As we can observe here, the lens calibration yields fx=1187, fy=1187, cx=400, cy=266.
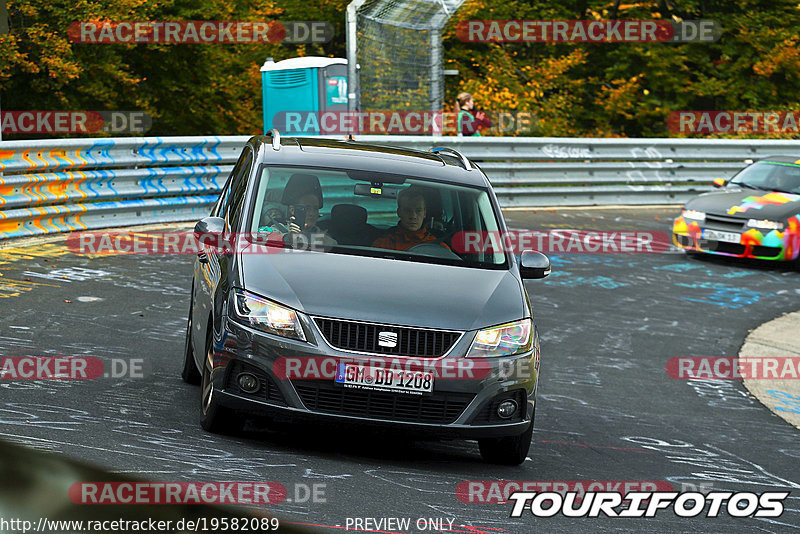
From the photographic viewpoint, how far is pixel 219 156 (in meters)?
16.9

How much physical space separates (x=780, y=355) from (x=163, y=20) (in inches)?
824

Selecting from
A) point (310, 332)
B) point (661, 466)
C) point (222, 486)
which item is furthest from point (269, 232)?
point (661, 466)

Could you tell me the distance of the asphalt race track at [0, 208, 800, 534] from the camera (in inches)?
204

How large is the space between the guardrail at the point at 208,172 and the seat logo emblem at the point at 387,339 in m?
8.60

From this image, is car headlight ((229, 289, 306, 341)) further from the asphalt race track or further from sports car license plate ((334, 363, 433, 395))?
the asphalt race track

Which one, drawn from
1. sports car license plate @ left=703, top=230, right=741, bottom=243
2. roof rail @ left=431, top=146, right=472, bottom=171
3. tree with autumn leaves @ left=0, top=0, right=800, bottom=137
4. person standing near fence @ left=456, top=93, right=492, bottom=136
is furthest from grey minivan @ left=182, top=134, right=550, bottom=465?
tree with autumn leaves @ left=0, top=0, right=800, bottom=137

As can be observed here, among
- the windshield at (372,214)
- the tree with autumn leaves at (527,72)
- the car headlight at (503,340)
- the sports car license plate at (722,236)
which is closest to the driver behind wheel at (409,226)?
the windshield at (372,214)

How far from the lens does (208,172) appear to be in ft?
54.5

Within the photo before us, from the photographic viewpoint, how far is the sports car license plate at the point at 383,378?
559 cm

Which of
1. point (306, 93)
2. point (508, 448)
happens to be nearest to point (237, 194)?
point (508, 448)

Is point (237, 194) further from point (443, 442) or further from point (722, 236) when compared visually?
point (722, 236)

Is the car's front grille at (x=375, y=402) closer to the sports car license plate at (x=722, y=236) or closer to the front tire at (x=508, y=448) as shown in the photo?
the front tire at (x=508, y=448)

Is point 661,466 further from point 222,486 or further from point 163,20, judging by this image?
point 163,20

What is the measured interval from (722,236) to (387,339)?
11.6m
